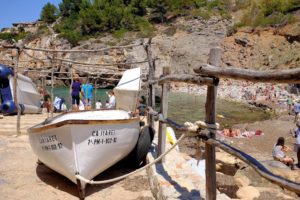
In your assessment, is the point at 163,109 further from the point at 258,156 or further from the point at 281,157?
the point at 258,156

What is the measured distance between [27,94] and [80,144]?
34.9 feet

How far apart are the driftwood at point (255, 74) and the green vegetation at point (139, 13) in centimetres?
5468

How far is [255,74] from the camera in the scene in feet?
8.20

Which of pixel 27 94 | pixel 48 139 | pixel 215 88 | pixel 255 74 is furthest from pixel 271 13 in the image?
pixel 255 74

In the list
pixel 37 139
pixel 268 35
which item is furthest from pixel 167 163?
pixel 268 35

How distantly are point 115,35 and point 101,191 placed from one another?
59060 millimetres

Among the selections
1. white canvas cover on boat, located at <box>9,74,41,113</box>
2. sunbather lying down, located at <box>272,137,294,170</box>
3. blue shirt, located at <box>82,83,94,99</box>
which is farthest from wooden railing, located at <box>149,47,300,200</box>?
white canvas cover on boat, located at <box>9,74,41,113</box>

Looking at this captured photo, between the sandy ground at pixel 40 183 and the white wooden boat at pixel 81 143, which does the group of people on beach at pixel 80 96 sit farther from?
the white wooden boat at pixel 81 143

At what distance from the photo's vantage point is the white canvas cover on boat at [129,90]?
852 centimetres

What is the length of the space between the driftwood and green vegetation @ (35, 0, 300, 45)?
54681 millimetres

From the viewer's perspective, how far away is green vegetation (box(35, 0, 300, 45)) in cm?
6128

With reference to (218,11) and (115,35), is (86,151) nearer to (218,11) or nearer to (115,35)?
(115,35)

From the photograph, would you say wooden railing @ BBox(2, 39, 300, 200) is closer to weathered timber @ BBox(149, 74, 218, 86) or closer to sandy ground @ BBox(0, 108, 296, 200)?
weathered timber @ BBox(149, 74, 218, 86)

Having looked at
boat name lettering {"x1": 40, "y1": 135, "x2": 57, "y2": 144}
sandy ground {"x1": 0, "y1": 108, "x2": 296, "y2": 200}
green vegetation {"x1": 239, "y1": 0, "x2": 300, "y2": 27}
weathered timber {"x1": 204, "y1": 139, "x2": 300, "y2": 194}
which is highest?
green vegetation {"x1": 239, "y1": 0, "x2": 300, "y2": 27}
